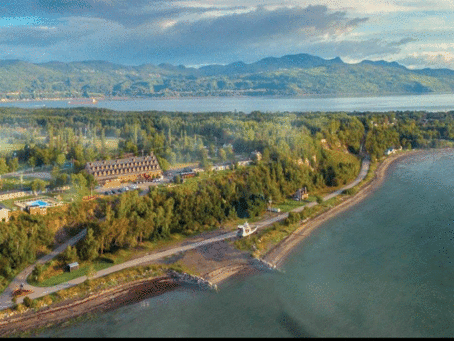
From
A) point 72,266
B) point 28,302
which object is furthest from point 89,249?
point 28,302

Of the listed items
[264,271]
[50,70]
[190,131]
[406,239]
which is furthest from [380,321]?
[50,70]

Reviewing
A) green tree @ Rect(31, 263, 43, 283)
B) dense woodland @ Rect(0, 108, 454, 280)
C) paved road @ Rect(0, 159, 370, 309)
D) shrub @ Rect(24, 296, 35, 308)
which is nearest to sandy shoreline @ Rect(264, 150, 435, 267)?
paved road @ Rect(0, 159, 370, 309)

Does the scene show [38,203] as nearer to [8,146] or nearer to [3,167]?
[3,167]

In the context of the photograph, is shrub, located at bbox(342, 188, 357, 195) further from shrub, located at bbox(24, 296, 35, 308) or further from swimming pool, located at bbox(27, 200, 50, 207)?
shrub, located at bbox(24, 296, 35, 308)

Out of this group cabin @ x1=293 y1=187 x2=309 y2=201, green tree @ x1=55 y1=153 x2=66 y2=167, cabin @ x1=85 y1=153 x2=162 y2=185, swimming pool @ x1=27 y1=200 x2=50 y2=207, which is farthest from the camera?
green tree @ x1=55 y1=153 x2=66 y2=167

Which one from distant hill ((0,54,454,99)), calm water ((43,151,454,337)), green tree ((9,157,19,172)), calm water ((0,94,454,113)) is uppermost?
distant hill ((0,54,454,99))

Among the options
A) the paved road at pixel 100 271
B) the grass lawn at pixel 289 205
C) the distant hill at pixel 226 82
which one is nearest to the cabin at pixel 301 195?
the grass lawn at pixel 289 205
